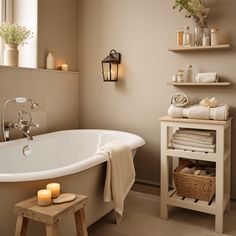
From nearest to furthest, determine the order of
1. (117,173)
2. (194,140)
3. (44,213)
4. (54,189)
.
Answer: (44,213)
(54,189)
(117,173)
(194,140)

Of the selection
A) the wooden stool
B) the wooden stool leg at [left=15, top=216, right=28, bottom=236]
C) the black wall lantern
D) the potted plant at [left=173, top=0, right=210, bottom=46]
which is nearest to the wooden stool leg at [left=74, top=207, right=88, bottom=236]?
the wooden stool

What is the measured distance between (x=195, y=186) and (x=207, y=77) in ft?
3.17

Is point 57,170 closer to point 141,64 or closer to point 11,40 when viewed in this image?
point 11,40

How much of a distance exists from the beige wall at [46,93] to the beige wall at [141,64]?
0.17 m

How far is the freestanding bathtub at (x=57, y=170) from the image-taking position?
1666mm

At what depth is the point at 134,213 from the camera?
273 cm

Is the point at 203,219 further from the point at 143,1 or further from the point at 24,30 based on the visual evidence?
the point at 24,30

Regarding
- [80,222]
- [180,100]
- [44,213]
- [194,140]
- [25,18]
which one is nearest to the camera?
[44,213]

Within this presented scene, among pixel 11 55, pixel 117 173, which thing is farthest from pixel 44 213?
pixel 11 55

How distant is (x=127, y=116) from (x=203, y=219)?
129cm

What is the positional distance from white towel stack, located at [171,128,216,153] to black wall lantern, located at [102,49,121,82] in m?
1.03

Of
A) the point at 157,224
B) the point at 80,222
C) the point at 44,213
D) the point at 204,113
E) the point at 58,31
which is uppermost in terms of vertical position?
the point at 58,31

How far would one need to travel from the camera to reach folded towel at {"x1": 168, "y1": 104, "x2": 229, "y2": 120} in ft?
7.81

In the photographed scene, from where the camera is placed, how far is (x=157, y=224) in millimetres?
2523
